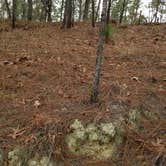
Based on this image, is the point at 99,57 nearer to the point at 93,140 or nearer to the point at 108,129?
the point at 108,129

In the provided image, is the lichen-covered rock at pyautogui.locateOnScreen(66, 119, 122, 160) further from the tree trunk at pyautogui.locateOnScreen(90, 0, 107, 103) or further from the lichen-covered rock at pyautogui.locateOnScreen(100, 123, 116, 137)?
the tree trunk at pyautogui.locateOnScreen(90, 0, 107, 103)

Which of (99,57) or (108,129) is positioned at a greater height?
(99,57)

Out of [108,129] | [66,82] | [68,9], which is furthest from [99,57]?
[68,9]

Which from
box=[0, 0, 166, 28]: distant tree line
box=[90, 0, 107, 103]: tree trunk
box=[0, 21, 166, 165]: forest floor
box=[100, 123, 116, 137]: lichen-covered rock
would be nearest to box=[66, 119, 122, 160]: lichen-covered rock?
box=[100, 123, 116, 137]: lichen-covered rock

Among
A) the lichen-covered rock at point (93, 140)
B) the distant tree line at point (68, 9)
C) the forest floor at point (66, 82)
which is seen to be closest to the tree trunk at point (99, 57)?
the forest floor at point (66, 82)

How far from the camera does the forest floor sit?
4223 millimetres

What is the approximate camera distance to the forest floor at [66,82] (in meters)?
4.22

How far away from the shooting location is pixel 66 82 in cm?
560

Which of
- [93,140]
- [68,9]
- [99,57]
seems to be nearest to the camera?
[93,140]

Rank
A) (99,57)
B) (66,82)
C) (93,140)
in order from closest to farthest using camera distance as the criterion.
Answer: (93,140)
(99,57)
(66,82)

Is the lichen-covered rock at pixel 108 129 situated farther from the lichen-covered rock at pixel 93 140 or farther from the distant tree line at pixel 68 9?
the distant tree line at pixel 68 9

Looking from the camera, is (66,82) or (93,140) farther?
(66,82)

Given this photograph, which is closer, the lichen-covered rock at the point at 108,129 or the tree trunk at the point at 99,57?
the lichen-covered rock at the point at 108,129

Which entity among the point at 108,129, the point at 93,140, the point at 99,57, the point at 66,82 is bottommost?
the point at 93,140
